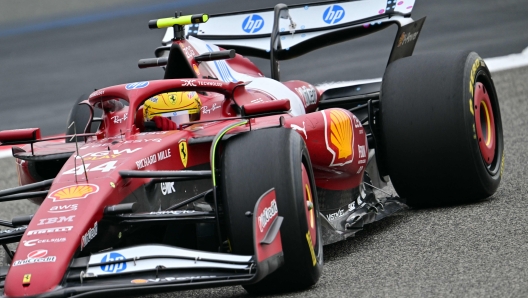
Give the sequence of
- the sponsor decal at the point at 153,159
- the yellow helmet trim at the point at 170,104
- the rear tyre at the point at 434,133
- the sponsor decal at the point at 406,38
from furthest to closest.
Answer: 1. the sponsor decal at the point at 406,38
2. the rear tyre at the point at 434,133
3. the yellow helmet trim at the point at 170,104
4. the sponsor decal at the point at 153,159

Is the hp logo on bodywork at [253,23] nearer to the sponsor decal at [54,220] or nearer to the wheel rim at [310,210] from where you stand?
the wheel rim at [310,210]

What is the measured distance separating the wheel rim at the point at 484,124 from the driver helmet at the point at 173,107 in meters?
2.00

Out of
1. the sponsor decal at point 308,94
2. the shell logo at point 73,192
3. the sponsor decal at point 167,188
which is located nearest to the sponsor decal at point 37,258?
the shell logo at point 73,192

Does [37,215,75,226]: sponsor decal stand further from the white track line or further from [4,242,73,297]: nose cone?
the white track line

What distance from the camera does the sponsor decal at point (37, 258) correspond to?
13.4ft

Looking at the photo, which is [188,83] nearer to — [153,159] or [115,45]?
[153,159]

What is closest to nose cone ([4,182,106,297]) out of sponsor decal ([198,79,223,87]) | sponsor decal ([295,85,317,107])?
sponsor decal ([198,79,223,87])

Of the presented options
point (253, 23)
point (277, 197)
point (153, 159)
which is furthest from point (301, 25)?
point (277, 197)

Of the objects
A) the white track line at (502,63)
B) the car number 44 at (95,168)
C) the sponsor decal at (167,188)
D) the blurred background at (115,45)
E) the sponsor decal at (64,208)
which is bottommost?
the blurred background at (115,45)

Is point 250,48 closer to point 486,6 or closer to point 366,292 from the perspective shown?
point 366,292

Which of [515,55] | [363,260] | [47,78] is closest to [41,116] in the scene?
[47,78]

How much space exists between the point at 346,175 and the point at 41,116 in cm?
755

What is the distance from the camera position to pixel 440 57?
6602 mm

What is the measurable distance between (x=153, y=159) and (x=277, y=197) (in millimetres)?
856
